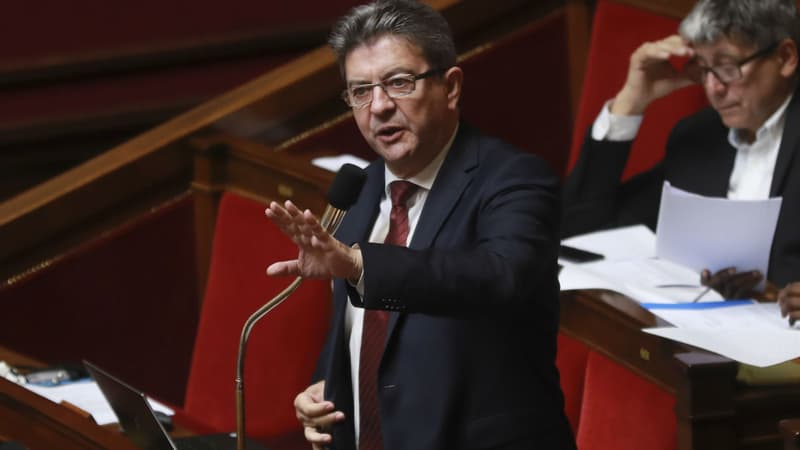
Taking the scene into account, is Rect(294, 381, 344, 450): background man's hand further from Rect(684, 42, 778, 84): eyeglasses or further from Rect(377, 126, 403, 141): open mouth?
Rect(684, 42, 778, 84): eyeglasses

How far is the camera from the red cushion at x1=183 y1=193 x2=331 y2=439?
191cm

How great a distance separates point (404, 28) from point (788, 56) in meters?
0.86

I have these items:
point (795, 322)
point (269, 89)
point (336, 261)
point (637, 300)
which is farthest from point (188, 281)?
point (336, 261)

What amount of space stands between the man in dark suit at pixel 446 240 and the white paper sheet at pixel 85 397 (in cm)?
49

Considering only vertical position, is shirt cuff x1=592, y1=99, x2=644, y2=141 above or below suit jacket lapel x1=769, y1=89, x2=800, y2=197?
above

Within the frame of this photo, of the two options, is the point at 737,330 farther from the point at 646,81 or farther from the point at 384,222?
the point at 646,81

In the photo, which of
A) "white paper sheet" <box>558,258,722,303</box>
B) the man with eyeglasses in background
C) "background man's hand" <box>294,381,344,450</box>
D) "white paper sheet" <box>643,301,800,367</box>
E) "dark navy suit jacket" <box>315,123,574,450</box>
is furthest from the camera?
the man with eyeglasses in background

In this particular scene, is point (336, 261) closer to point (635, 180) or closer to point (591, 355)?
point (591, 355)

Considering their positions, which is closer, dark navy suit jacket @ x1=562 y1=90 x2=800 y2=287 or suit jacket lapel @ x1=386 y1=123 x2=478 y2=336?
suit jacket lapel @ x1=386 y1=123 x2=478 y2=336

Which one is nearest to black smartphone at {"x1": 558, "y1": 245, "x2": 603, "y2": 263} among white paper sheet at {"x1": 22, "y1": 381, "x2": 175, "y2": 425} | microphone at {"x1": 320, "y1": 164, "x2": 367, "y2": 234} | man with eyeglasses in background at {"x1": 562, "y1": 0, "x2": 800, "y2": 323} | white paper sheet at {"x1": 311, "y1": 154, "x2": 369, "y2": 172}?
man with eyeglasses in background at {"x1": 562, "y1": 0, "x2": 800, "y2": 323}

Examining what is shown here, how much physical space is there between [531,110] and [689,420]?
1409 millimetres

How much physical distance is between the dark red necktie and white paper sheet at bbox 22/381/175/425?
47 cm

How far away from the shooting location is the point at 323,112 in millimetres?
2469

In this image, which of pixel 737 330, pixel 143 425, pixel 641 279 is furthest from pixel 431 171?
pixel 641 279
